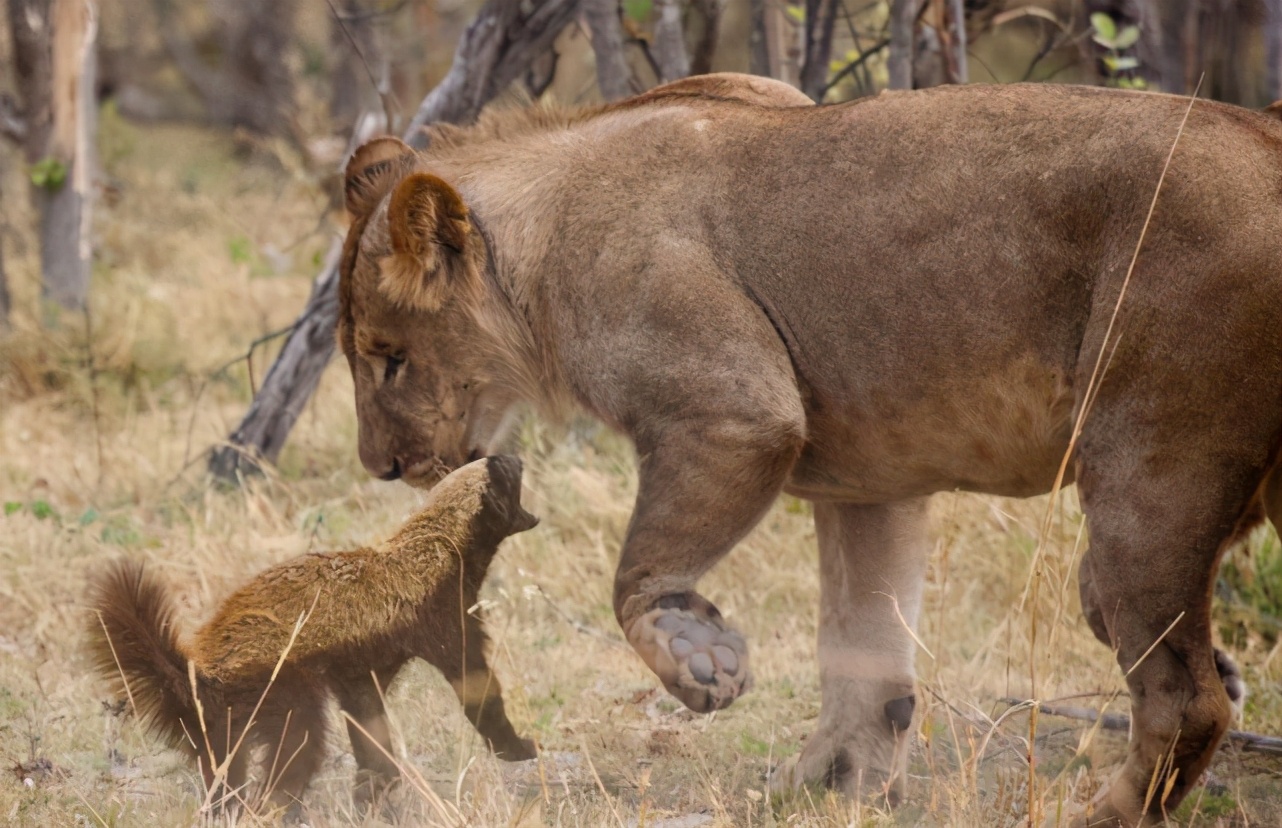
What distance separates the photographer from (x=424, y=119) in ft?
21.5

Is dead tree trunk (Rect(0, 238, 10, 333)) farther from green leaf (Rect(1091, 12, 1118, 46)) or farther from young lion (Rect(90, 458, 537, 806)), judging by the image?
green leaf (Rect(1091, 12, 1118, 46))

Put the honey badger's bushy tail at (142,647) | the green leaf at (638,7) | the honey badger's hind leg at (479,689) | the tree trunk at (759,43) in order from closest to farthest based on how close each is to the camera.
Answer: the honey badger's bushy tail at (142,647), the honey badger's hind leg at (479,689), the green leaf at (638,7), the tree trunk at (759,43)

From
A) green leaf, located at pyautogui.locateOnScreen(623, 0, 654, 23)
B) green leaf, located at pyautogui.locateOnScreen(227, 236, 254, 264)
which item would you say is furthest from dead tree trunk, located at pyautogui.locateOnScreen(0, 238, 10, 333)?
green leaf, located at pyautogui.locateOnScreen(623, 0, 654, 23)

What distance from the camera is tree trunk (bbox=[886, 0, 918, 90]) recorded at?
18.5 ft

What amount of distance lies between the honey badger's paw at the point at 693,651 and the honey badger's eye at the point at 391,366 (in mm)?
1147

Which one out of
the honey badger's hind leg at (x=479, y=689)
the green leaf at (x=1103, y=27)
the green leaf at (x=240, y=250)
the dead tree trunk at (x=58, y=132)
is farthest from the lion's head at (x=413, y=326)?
the green leaf at (x=240, y=250)

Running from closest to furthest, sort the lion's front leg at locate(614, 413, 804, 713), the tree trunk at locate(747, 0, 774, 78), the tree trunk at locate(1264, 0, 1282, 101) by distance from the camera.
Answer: the lion's front leg at locate(614, 413, 804, 713) → the tree trunk at locate(1264, 0, 1282, 101) → the tree trunk at locate(747, 0, 774, 78)

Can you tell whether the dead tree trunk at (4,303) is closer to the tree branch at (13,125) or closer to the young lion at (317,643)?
the tree branch at (13,125)

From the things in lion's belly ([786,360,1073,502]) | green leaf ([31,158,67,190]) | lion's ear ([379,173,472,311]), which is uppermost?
lion's ear ([379,173,472,311])

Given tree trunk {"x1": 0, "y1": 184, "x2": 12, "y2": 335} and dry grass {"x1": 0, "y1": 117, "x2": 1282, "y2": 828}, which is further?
tree trunk {"x1": 0, "y1": 184, "x2": 12, "y2": 335}

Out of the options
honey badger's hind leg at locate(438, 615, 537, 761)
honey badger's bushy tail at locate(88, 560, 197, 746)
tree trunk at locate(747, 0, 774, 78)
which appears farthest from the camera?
tree trunk at locate(747, 0, 774, 78)

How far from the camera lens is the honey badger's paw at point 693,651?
319cm

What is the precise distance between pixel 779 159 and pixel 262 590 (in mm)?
1674

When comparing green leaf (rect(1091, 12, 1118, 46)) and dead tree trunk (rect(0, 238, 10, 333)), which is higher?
green leaf (rect(1091, 12, 1118, 46))
